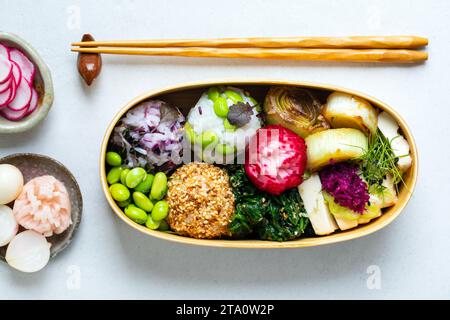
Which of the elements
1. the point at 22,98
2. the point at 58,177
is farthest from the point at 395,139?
the point at 22,98

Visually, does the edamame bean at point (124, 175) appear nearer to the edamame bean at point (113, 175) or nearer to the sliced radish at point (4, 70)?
the edamame bean at point (113, 175)

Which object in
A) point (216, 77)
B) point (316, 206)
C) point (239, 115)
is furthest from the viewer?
point (216, 77)

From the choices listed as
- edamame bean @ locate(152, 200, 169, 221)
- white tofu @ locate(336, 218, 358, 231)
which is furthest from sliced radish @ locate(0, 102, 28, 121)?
white tofu @ locate(336, 218, 358, 231)

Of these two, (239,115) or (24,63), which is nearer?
(239,115)

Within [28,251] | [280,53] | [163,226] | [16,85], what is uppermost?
[280,53]

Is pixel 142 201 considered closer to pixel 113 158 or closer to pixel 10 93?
pixel 113 158

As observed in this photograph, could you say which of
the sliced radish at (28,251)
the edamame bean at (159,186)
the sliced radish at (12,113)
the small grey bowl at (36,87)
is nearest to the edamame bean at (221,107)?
the edamame bean at (159,186)

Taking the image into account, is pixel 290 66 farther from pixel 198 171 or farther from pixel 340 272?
pixel 340 272

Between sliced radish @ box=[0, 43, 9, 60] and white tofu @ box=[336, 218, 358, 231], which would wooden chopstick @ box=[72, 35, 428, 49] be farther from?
white tofu @ box=[336, 218, 358, 231]
